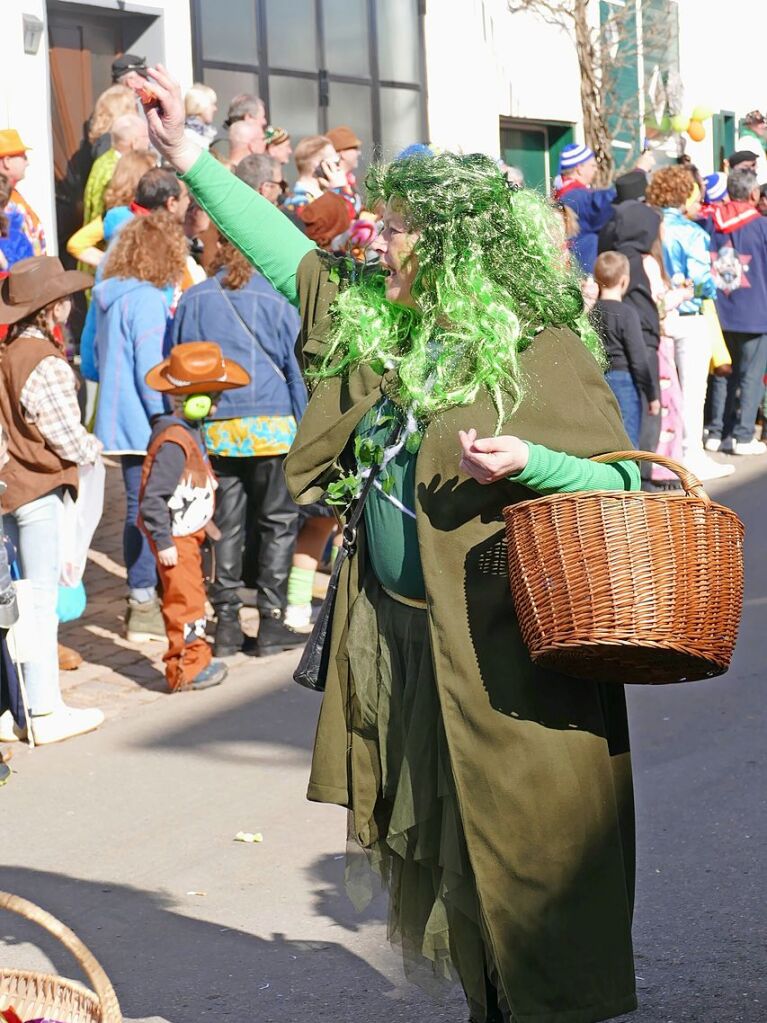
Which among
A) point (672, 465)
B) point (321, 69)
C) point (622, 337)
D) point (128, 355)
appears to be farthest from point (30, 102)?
point (672, 465)

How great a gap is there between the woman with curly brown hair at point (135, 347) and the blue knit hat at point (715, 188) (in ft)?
22.3

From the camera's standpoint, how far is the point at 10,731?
21.5 feet

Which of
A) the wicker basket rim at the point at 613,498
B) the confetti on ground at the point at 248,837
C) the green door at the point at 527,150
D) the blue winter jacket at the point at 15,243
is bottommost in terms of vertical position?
the confetti on ground at the point at 248,837

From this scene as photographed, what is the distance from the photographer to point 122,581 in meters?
A: 9.02

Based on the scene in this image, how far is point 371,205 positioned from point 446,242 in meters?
0.27

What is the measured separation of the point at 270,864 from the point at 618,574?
250cm

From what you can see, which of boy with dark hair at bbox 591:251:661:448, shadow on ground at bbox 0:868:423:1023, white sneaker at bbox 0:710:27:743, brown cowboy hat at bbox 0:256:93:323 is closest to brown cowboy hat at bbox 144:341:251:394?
brown cowboy hat at bbox 0:256:93:323

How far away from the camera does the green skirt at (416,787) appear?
327 centimetres

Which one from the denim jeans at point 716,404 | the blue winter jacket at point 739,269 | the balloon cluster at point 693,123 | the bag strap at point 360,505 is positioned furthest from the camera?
the balloon cluster at point 693,123

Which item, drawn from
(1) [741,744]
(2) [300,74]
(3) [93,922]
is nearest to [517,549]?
(3) [93,922]


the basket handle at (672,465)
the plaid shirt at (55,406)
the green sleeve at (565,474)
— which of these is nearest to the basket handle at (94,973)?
the green sleeve at (565,474)

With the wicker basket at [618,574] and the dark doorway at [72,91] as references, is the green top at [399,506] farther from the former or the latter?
the dark doorway at [72,91]

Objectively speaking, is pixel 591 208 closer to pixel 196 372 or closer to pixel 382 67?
pixel 382 67

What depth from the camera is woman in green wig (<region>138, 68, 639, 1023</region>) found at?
3115mm
